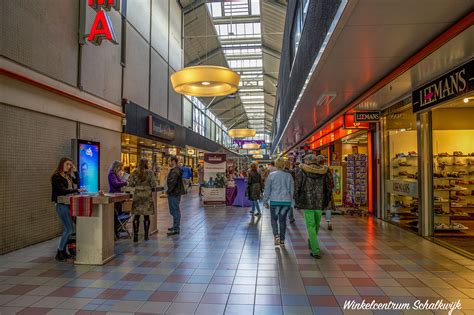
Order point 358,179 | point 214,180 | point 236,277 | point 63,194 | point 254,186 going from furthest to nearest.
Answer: point 214,180 < point 358,179 < point 254,186 < point 63,194 < point 236,277

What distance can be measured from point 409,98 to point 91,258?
6.73m

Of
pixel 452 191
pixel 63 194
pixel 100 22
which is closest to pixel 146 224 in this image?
pixel 63 194

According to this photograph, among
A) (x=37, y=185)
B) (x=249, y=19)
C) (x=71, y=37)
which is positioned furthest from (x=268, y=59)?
(x=37, y=185)

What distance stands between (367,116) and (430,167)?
2.68 meters

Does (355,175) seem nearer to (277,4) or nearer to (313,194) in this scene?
(313,194)

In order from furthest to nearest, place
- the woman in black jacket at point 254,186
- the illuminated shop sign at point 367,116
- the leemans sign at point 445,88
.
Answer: the woman in black jacket at point 254,186
the illuminated shop sign at point 367,116
the leemans sign at point 445,88

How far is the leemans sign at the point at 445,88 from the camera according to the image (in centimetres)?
464

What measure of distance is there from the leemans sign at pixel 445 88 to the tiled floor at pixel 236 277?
2.39 m

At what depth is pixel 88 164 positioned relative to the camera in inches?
296

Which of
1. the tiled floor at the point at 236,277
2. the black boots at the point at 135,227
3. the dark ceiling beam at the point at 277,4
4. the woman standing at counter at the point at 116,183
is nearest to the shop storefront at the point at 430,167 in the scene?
the tiled floor at the point at 236,277

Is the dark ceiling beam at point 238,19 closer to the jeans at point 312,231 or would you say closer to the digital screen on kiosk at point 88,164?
the digital screen on kiosk at point 88,164

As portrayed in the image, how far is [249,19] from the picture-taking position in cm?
1844

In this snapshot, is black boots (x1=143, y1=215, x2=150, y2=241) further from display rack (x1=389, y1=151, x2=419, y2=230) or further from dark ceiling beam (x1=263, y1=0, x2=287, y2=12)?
dark ceiling beam (x1=263, y1=0, x2=287, y2=12)

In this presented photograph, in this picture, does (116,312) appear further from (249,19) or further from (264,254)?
(249,19)
